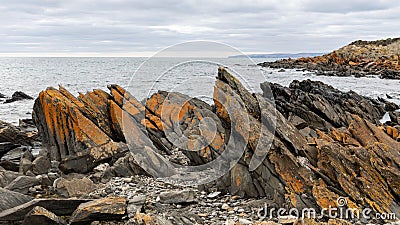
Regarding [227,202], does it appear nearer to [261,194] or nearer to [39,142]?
[261,194]

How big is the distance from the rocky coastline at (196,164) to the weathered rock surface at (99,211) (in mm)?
22

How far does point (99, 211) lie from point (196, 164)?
4955 millimetres

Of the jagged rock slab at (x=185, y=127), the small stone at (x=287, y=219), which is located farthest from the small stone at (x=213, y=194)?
the small stone at (x=287, y=219)

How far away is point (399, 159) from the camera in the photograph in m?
9.84

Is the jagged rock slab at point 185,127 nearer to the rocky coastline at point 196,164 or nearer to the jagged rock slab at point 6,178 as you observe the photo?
the rocky coastline at point 196,164

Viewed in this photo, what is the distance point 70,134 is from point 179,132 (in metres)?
4.66

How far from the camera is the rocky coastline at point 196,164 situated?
8500 millimetres

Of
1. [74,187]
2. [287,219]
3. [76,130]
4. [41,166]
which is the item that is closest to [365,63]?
[76,130]

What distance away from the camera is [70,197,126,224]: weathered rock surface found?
26.6 feet

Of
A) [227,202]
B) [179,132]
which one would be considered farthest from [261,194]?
[179,132]

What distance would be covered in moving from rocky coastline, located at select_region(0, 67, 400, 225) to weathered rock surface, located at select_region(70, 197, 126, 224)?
22 millimetres

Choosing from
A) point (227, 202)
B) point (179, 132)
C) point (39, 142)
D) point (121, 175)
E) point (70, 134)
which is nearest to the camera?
point (227, 202)

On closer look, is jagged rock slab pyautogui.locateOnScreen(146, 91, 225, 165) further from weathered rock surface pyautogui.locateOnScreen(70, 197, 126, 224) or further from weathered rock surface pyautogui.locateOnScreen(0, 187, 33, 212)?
weathered rock surface pyautogui.locateOnScreen(0, 187, 33, 212)

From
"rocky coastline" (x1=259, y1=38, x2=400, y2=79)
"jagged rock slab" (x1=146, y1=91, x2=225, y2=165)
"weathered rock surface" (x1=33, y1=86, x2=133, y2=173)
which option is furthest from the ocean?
"rocky coastline" (x1=259, y1=38, x2=400, y2=79)
